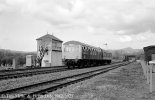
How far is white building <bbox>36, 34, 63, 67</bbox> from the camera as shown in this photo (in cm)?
4125

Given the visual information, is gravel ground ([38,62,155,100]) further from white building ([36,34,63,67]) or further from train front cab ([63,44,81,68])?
white building ([36,34,63,67])

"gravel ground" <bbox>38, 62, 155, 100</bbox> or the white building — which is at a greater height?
the white building

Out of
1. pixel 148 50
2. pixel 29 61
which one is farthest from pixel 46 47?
pixel 148 50

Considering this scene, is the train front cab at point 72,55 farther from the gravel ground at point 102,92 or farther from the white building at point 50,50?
the gravel ground at point 102,92

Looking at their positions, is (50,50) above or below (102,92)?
above

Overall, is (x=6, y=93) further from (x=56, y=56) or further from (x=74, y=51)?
(x=56, y=56)

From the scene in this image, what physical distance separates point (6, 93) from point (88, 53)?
2536cm

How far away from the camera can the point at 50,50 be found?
41781mm

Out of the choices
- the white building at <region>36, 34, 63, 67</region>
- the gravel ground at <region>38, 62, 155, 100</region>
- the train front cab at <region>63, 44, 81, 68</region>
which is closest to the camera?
the gravel ground at <region>38, 62, 155, 100</region>

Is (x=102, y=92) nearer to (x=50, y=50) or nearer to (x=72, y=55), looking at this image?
(x=72, y=55)

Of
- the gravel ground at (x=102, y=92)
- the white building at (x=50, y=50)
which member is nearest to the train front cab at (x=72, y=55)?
the white building at (x=50, y=50)

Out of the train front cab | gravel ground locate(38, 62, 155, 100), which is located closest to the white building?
the train front cab

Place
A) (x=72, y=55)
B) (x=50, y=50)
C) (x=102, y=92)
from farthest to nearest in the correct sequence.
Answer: (x=50, y=50) < (x=72, y=55) < (x=102, y=92)

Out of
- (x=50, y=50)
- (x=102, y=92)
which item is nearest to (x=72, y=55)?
(x=50, y=50)
